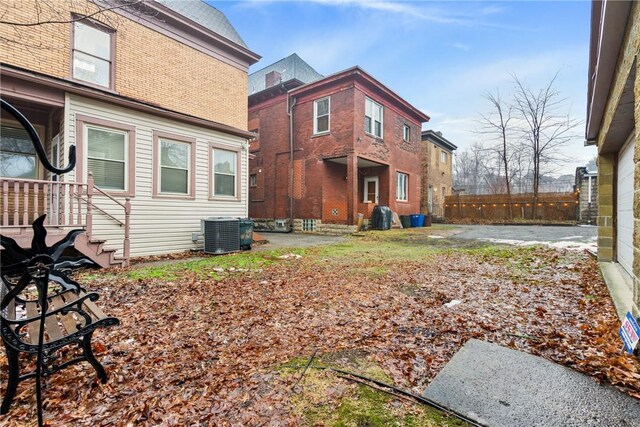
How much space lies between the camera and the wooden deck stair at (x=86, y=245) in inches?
220

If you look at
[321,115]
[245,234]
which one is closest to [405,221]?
[321,115]

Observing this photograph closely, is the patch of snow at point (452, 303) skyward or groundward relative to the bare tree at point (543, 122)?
groundward

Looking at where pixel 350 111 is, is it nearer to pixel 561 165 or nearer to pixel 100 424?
pixel 100 424

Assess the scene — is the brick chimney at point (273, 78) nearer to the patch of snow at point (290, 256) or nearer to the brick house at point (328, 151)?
the brick house at point (328, 151)

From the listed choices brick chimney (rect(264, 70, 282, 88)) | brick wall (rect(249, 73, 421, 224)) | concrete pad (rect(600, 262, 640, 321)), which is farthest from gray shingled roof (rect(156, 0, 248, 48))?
concrete pad (rect(600, 262, 640, 321))

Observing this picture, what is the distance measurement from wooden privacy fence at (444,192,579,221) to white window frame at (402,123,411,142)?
8.87m

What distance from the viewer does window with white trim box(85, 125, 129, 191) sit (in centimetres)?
723

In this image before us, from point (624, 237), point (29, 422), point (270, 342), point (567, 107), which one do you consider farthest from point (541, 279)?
point (567, 107)

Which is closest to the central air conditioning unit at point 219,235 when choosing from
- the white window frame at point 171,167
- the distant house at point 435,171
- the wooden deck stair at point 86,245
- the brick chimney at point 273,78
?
the white window frame at point 171,167

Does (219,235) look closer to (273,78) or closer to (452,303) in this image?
(452,303)

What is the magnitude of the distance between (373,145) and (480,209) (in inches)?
525

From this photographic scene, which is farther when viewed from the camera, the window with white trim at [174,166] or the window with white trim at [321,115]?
the window with white trim at [321,115]

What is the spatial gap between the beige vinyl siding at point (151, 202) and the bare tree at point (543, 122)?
76.3 feet

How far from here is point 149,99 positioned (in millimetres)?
8953
